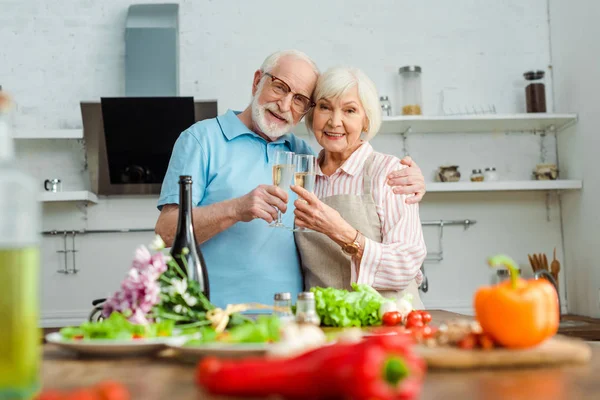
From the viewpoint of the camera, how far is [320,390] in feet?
1.99

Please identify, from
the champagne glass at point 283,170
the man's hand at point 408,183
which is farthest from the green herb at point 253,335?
the man's hand at point 408,183

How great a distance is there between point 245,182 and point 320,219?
44 cm

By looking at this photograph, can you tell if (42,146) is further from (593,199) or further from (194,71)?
(593,199)

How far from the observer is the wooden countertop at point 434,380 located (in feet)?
2.23

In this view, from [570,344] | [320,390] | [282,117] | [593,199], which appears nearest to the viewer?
[320,390]

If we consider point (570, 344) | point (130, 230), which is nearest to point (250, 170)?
point (570, 344)

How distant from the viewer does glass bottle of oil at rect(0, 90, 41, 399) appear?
598mm

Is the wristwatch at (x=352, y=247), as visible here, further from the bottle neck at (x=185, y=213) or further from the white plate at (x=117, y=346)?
the white plate at (x=117, y=346)

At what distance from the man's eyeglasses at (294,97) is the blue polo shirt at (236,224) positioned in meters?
0.16

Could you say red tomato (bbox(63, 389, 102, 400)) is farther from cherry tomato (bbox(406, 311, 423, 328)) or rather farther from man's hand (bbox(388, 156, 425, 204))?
man's hand (bbox(388, 156, 425, 204))

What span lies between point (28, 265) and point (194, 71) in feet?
12.3

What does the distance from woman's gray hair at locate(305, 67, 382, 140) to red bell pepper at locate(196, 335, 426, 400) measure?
1403 millimetres

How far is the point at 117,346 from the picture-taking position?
0.95 m

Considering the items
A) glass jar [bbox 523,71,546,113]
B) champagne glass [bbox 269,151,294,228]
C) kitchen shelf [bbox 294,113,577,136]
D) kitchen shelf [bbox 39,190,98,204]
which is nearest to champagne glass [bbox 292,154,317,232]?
champagne glass [bbox 269,151,294,228]
